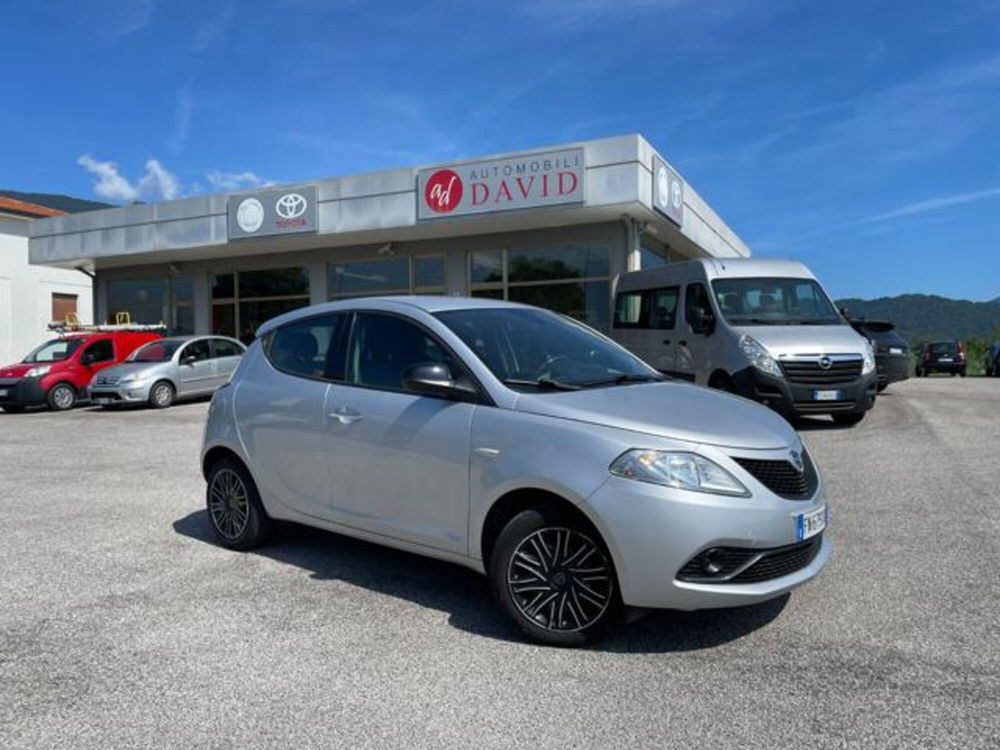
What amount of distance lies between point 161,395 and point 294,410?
13273 millimetres

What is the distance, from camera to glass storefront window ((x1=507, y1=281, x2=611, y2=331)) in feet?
57.9

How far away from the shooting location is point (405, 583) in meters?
4.65

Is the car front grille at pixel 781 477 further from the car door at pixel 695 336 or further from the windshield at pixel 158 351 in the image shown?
the windshield at pixel 158 351

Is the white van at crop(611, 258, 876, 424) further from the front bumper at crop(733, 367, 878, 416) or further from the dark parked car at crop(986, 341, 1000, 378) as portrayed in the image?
the dark parked car at crop(986, 341, 1000, 378)

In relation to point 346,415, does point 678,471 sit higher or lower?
lower

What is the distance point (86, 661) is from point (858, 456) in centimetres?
772

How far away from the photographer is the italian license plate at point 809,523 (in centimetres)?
360

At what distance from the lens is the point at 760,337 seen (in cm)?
1031

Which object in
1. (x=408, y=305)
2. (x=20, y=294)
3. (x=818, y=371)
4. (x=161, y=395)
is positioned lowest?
(x=161, y=395)

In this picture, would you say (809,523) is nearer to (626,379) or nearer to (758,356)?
(626,379)

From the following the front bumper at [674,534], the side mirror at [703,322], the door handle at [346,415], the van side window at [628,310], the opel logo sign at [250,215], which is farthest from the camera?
the opel logo sign at [250,215]

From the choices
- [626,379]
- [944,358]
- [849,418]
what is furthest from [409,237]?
[944,358]

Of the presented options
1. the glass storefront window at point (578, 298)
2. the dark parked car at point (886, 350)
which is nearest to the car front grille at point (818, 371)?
the dark parked car at point (886, 350)

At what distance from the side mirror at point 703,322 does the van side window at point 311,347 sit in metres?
7.13
